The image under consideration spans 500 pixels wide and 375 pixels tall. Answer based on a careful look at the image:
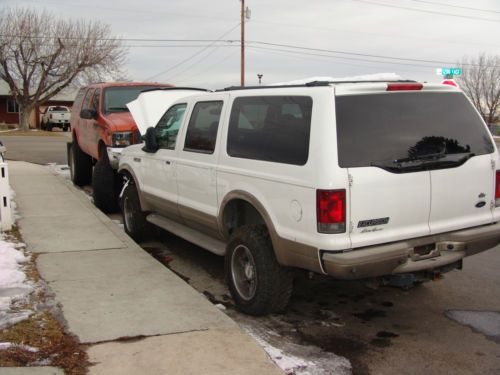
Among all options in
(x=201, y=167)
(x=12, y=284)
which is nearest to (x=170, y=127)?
(x=201, y=167)

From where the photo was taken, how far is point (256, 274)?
14.9 feet

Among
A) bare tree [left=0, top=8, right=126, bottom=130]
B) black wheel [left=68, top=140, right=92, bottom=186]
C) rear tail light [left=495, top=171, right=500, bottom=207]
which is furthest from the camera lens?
bare tree [left=0, top=8, right=126, bottom=130]

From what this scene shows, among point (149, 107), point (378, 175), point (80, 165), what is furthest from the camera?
point (80, 165)

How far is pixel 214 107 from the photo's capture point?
5445 mm

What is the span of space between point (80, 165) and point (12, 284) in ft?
22.5

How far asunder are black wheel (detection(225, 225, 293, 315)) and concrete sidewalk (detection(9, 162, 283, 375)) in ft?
1.06

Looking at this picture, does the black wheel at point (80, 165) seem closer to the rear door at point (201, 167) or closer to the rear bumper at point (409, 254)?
the rear door at point (201, 167)

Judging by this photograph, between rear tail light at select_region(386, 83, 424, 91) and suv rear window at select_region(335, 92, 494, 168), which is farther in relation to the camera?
rear tail light at select_region(386, 83, 424, 91)

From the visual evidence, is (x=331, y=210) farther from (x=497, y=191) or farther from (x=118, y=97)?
(x=118, y=97)

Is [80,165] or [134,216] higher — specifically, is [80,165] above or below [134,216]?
above

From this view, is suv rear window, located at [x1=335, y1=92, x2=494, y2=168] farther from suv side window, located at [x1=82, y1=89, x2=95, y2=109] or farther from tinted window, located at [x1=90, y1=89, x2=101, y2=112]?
suv side window, located at [x1=82, y1=89, x2=95, y2=109]

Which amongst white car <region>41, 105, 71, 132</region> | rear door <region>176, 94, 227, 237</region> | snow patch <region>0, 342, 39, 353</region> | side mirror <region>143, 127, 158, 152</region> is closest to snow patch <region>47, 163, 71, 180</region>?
side mirror <region>143, 127, 158, 152</region>

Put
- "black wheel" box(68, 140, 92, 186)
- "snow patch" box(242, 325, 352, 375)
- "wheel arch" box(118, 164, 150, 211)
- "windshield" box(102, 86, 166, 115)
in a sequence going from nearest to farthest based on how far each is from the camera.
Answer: "snow patch" box(242, 325, 352, 375) < "wheel arch" box(118, 164, 150, 211) < "windshield" box(102, 86, 166, 115) < "black wheel" box(68, 140, 92, 186)

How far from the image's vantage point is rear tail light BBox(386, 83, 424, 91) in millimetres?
4223
